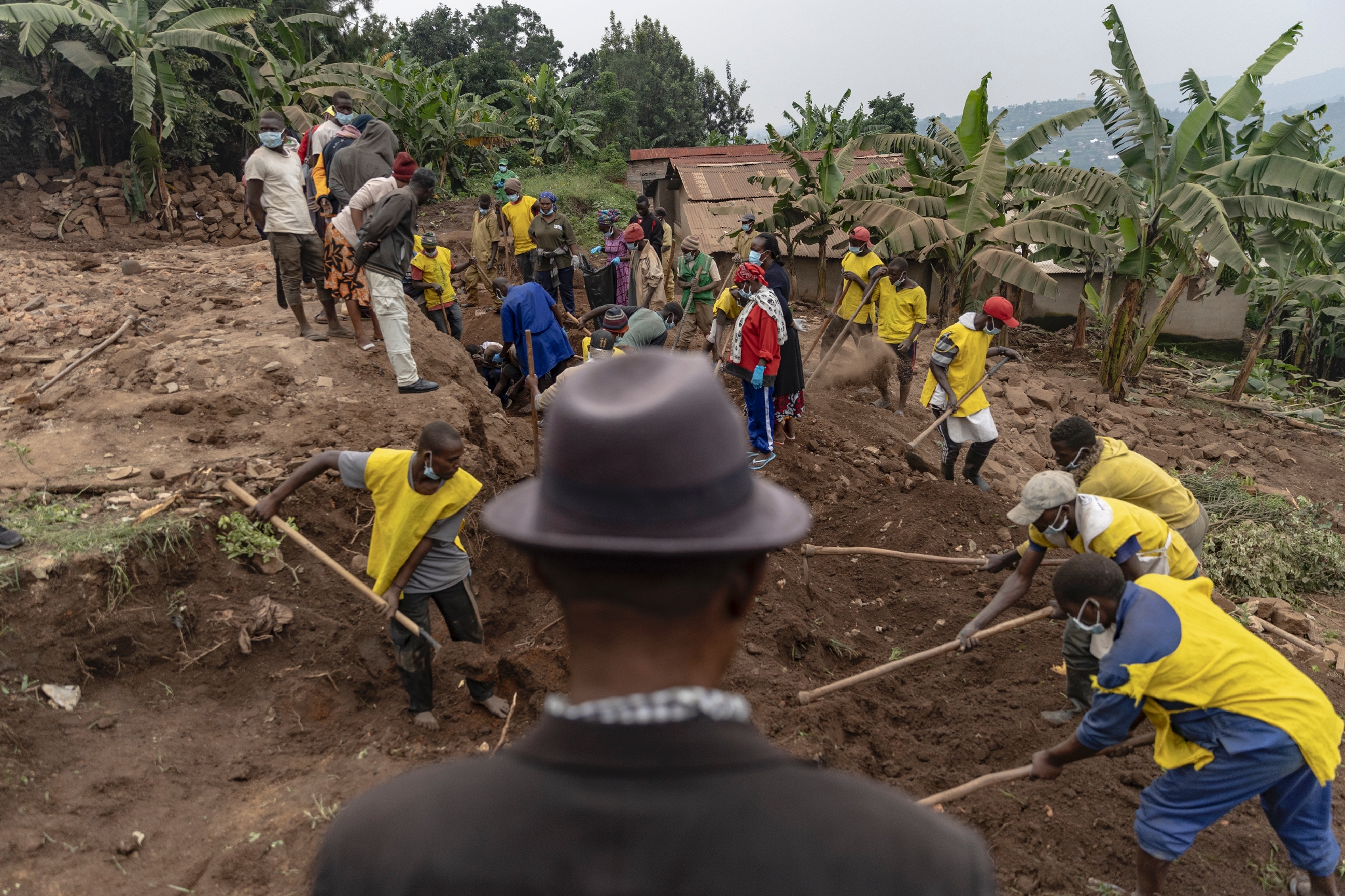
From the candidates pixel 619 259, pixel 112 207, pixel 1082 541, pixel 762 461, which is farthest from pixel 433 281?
pixel 112 207

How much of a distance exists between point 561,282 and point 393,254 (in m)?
4.62

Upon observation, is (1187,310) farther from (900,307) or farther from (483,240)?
(483,240)

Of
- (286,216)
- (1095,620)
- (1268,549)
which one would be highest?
(286,216)

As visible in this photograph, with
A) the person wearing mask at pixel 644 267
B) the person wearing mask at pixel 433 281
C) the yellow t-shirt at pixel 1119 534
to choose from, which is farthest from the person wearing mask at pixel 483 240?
the yellow t-shirt at pixel 1119 534

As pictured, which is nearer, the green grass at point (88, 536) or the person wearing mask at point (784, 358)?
the green grass at point (88, 536)

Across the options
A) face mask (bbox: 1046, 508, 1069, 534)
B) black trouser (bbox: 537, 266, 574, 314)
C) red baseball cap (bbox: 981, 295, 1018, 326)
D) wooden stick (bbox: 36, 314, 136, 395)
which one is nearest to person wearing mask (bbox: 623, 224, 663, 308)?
black trouser (bbox: 537, 266, 574, 314)

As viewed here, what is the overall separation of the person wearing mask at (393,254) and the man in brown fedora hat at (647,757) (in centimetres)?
572

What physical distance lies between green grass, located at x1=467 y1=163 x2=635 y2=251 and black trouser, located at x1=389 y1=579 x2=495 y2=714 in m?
14.8

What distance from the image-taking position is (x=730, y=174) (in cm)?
1789

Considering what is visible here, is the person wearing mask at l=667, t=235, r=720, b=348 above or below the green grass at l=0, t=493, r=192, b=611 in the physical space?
above

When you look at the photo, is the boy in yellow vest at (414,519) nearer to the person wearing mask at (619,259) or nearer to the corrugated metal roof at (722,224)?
the person wearing mask at (619,259)

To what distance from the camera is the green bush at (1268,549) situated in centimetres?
703

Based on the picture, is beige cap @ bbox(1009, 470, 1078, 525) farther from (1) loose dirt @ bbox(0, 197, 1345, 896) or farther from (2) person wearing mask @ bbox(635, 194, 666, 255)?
(2) person wearing mask @ bbox(635, 194, 666, 255)

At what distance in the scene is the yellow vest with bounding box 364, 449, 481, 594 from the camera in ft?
13.0
